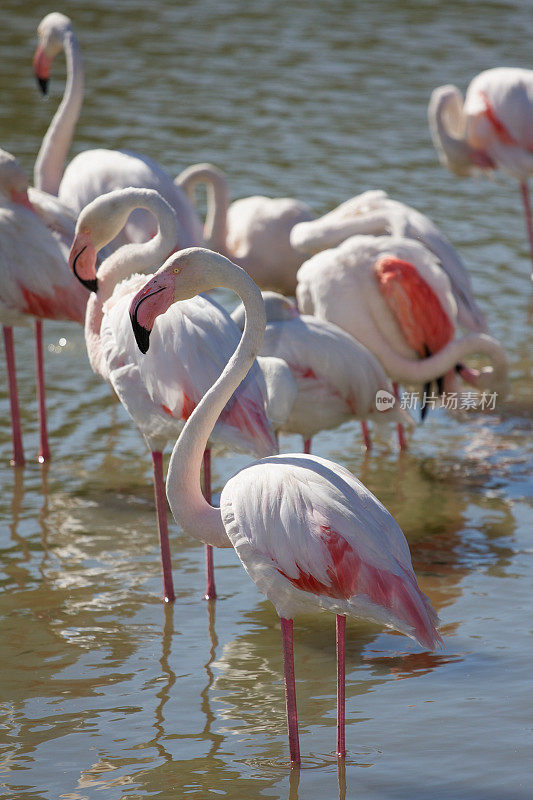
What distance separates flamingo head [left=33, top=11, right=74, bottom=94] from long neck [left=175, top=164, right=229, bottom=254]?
103 cm

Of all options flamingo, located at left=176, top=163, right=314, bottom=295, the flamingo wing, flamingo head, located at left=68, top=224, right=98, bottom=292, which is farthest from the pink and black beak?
the flamingo wing

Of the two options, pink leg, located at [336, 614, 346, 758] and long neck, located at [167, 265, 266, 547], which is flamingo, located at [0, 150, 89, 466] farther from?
pink leg, located at [336, 614, 346, 758]

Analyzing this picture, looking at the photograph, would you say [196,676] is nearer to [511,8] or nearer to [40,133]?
[40,133]

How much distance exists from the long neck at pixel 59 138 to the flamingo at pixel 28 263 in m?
0.93

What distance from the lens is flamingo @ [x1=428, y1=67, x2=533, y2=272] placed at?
9086 millimetres

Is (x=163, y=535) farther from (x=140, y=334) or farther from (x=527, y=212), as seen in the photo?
(x=527, y=212)

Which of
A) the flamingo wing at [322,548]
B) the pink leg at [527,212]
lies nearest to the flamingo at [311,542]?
the flamingo wing at [322,548]

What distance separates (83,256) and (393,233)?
223cm

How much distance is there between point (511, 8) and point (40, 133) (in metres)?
7.76

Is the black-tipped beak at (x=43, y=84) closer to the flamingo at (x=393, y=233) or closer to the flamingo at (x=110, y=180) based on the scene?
the flamingo at (x=110, y=180)

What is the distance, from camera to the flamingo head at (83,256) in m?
4.70

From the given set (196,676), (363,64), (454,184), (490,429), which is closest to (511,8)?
(363,64)

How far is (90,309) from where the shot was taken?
4949 millimetres

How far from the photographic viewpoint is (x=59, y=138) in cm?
707
